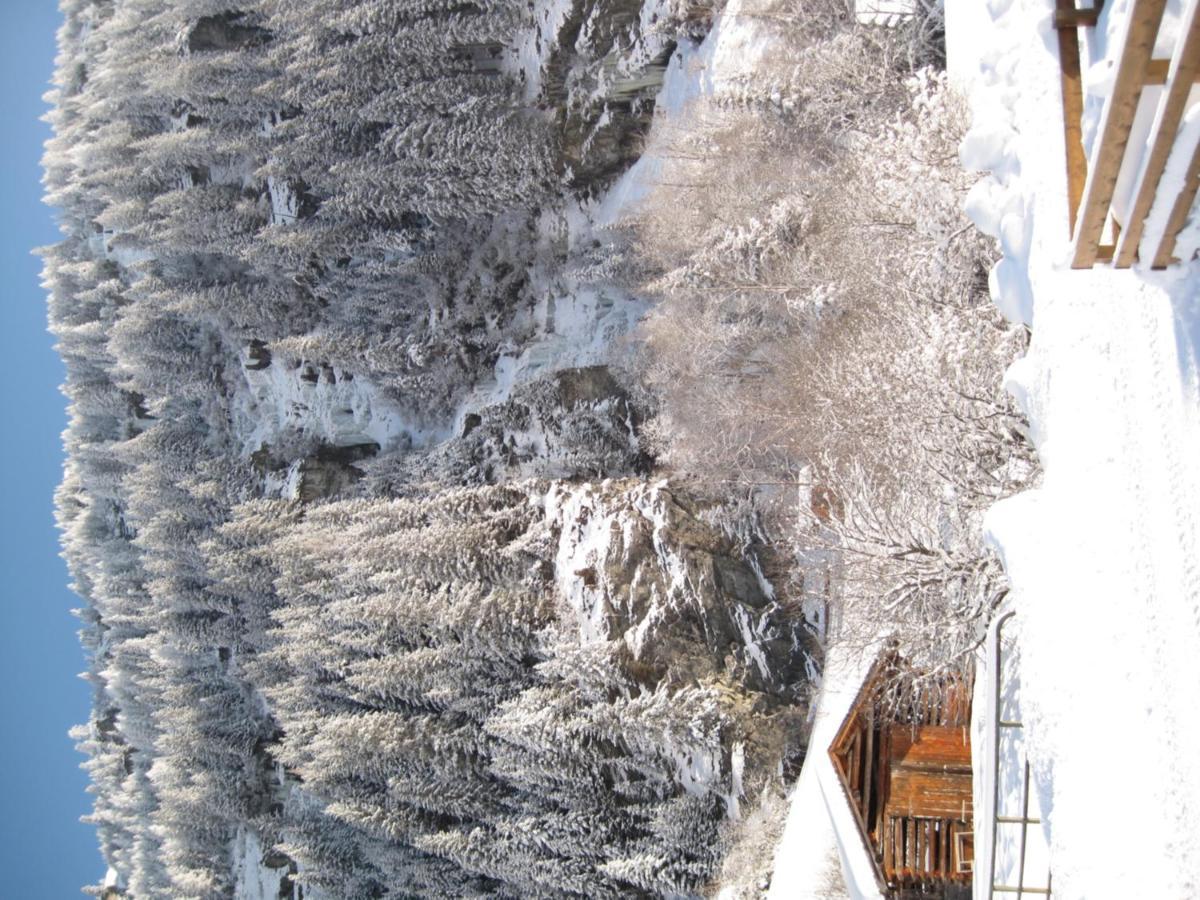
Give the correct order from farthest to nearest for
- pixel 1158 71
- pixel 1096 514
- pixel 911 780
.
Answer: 1. pixel 911 780
2. pixel 1096 514
3. pixel 1158 71

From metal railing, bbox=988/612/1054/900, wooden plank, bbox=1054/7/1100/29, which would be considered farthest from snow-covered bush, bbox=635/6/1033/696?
wooden plank, bbox=1054/7/1100/29

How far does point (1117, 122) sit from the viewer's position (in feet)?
16.8

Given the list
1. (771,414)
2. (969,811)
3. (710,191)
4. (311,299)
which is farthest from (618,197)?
(969,811)

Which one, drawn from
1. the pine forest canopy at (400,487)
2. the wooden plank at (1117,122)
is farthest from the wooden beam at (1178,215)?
the pine forest canopy at (400,487)

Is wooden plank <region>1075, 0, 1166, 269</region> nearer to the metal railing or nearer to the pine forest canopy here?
the metal railing

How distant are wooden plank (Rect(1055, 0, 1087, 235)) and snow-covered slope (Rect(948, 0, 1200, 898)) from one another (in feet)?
0.41

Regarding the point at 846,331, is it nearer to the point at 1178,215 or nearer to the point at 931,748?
the point at 931,748

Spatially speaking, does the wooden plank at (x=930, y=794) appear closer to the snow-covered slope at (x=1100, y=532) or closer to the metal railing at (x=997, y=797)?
the metal railing at (x=997, y=797)

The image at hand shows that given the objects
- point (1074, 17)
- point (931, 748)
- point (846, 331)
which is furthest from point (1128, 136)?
point (846, 331)

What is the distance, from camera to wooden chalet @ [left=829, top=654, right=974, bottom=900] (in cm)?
1084

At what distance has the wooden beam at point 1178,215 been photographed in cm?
497

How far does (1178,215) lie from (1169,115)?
686 millimetres

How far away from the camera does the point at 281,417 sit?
29641 millimetres

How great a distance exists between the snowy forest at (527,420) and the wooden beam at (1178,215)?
12.5ft
